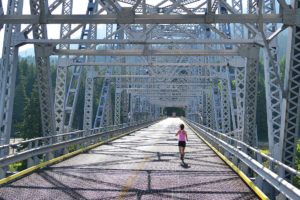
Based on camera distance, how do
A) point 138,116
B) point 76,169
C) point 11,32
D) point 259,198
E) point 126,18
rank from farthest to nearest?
point 138,116 < point 11,32 < point 76,169 < point 126,18 < point 259,198

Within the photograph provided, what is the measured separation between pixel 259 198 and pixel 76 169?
23.8 ft

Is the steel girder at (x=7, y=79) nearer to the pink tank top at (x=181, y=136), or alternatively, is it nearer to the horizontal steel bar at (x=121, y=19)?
the horizontal steel bar at (x=121, y=19)

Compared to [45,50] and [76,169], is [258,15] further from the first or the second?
[45,50]

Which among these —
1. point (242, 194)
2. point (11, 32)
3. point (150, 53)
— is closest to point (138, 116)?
point (150, 53)

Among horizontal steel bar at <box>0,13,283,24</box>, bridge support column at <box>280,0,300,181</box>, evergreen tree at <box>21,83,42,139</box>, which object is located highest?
horizontal steel bar at <box>0,13,283,24</box>

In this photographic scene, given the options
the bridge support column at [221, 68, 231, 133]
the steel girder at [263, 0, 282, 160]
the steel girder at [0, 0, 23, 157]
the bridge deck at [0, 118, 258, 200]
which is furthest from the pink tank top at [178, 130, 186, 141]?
the bridge support column at [221, 68, 231, 133]

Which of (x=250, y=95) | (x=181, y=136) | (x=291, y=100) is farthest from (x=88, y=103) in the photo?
(x=291, y=100)

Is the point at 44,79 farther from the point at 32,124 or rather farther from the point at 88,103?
the point at 32,124

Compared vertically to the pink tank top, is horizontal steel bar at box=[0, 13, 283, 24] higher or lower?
higher

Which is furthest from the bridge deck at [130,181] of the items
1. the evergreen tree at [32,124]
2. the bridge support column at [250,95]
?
the evergreen tree at [32,124]

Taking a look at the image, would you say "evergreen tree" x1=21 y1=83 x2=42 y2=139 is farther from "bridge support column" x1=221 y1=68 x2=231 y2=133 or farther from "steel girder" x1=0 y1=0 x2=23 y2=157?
"steel girder" x1=0 y1=0 x2=23 y2=157

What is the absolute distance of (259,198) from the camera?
36.3ft

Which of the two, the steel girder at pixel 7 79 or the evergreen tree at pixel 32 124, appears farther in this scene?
the evergreen tree at pixel 32 124

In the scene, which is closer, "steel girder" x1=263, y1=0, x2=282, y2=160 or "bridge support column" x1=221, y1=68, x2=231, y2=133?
"steel girder" x1=263, y1=0, x2=282, y2=160
